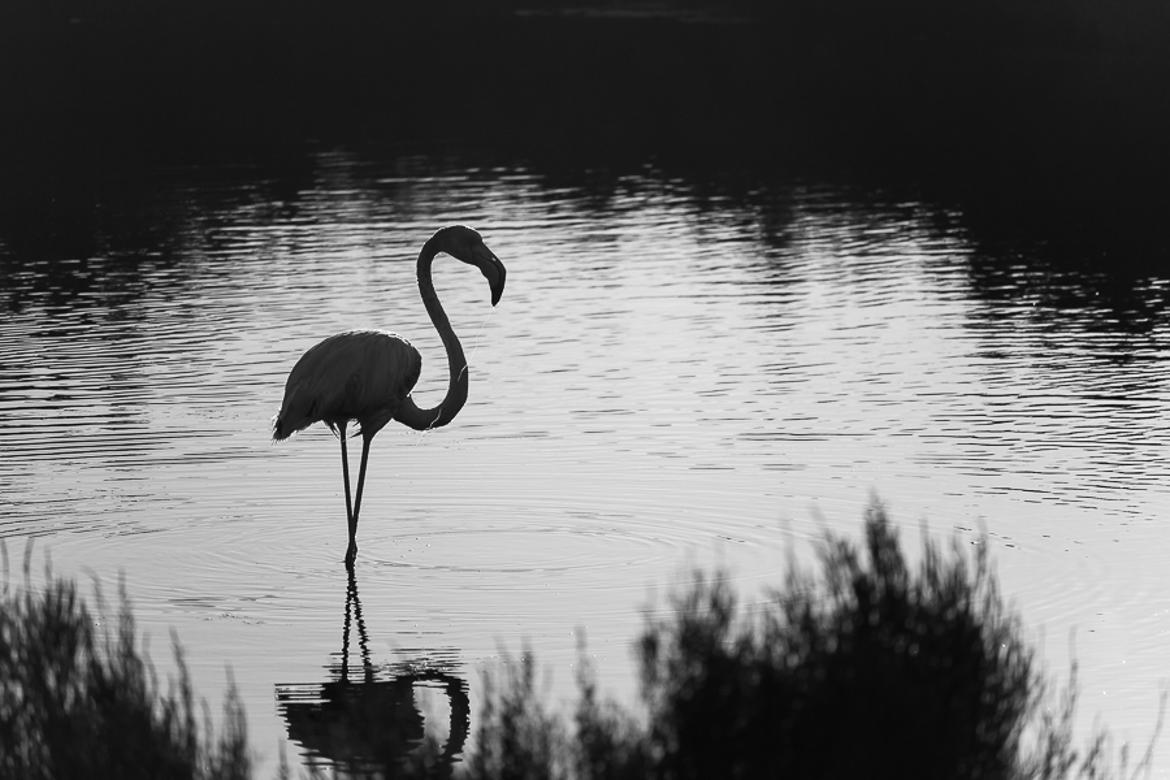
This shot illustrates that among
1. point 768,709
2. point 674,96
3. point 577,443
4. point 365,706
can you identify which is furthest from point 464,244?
point 674,96

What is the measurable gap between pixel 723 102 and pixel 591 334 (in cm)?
3198

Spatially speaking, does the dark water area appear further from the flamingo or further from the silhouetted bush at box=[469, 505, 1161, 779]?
the silhouetted bush at box=[469, 505, 1161, 779]

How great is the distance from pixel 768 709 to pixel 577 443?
9.05 meters

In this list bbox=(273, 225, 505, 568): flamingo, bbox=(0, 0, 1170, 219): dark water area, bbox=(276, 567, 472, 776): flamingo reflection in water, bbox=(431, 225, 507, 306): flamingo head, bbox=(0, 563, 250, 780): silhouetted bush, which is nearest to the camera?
bbox=(0, 563, 250, 780): silhouetted bush

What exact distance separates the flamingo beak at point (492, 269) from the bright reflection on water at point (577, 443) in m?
1.47

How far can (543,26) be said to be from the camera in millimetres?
82438

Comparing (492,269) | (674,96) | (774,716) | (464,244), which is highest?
(674,96)

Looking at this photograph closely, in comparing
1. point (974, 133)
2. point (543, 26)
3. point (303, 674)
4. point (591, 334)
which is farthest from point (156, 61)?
point (303, 674)

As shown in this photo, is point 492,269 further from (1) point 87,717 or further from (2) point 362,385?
(1) point 87,717

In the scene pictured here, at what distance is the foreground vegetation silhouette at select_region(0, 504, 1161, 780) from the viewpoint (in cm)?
657

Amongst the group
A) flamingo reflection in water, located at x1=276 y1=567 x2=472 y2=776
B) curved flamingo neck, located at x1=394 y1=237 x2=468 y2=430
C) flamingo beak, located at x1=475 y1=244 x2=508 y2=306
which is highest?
→ flamingo beak, located at x1=475 y1=244 x2=508 y2=306

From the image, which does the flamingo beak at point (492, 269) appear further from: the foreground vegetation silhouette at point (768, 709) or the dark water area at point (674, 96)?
the dark water area at point (674, 96)

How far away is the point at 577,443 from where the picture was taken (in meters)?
15.7

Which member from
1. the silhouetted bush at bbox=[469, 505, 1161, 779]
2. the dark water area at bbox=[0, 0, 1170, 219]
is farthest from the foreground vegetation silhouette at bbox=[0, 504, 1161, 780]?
the dark water area at bbox=[0, 0, 1170, 219]
